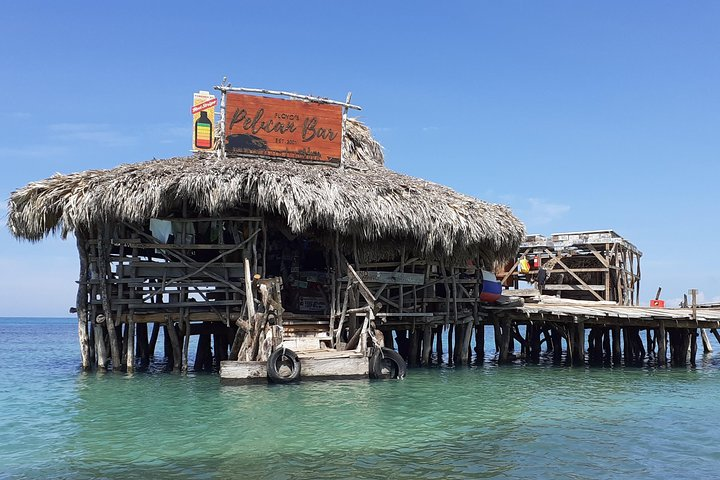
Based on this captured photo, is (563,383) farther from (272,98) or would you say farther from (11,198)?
(11,198)

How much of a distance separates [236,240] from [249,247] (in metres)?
0.45

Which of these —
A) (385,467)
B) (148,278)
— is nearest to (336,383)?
(148,278)

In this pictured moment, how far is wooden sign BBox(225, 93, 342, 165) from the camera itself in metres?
18.5

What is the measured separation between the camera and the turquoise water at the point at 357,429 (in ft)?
28.5

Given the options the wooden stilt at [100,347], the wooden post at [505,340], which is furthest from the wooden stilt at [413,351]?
the wooden stilt at [100,347]

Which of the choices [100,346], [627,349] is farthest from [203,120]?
[627,349]

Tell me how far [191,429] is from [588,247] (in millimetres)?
18929

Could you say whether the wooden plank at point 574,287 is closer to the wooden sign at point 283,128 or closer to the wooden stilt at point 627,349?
the wooden stilt at point 627,349

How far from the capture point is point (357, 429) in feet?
35.1

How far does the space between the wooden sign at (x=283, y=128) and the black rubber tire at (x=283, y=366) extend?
635cm

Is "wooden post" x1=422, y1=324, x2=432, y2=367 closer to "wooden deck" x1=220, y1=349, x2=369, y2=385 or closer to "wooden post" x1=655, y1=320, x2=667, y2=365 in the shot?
"wooden deck" x1=220, y1=349, x2=369, y2=385

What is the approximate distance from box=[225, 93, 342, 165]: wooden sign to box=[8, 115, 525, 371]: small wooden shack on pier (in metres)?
0.39

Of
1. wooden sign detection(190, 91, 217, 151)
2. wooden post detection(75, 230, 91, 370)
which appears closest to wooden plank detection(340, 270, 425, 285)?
wooden post detection(75, 230, 91, 370)

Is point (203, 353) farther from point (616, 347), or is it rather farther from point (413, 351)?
point (616, 347)
